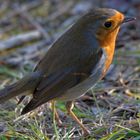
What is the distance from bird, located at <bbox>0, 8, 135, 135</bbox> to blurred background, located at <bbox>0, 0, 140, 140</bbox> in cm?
27

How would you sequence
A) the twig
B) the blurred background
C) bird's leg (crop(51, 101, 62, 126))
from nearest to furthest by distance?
1. the blurred background
2. bird's leg (crop(51, 101, 62, 126))
3. the twig

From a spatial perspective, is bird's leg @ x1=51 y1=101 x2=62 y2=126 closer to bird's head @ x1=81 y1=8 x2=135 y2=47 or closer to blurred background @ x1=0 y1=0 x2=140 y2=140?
blurred background @ x1=0 y1=0 x2=140 y2=140

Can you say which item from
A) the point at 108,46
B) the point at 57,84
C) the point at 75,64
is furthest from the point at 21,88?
the point at 108,46

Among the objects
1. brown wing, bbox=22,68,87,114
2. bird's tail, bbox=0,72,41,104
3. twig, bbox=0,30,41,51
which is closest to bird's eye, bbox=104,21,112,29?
brown wing, bbox=22,68,87,114

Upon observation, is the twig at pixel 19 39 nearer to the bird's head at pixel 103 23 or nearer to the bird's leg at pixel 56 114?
the bird's leg at pixel 56 114

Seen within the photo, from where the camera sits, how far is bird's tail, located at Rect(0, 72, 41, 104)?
4.46 metres

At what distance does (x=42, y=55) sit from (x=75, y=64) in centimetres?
192

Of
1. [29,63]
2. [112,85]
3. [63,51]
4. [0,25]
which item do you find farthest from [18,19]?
[63,51]

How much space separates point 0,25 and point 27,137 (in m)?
3.26

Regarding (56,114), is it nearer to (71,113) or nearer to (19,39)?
(71,113)

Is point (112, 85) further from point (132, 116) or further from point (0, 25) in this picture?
point (0, 25)

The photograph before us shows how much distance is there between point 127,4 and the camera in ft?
23.7

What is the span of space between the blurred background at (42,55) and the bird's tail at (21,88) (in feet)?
1.01

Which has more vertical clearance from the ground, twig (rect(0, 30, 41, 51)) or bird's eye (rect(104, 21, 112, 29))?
twig (rect(0, 30, 41, 51))
